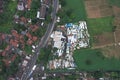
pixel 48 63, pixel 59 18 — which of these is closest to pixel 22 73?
pixel 48 63

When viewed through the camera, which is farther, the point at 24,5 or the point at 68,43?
the point at 24,5

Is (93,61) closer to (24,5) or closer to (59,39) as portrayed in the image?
(59,39)

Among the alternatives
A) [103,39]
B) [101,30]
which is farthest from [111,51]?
[101,30]

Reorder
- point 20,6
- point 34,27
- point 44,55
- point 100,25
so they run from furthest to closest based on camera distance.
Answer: point 20,6
point 100,25
point 34,27
point 44,55

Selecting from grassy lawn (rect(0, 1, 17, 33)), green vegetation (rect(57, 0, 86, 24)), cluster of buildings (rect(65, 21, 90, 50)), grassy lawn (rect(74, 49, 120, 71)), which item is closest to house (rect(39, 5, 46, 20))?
green vegetation (rect(57, 0, 86, 24))

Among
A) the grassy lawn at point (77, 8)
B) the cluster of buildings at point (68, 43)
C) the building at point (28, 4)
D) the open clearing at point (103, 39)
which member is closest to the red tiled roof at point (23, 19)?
the building at point (28, 4)

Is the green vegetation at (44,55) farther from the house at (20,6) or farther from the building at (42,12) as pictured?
the house at (20,6)
